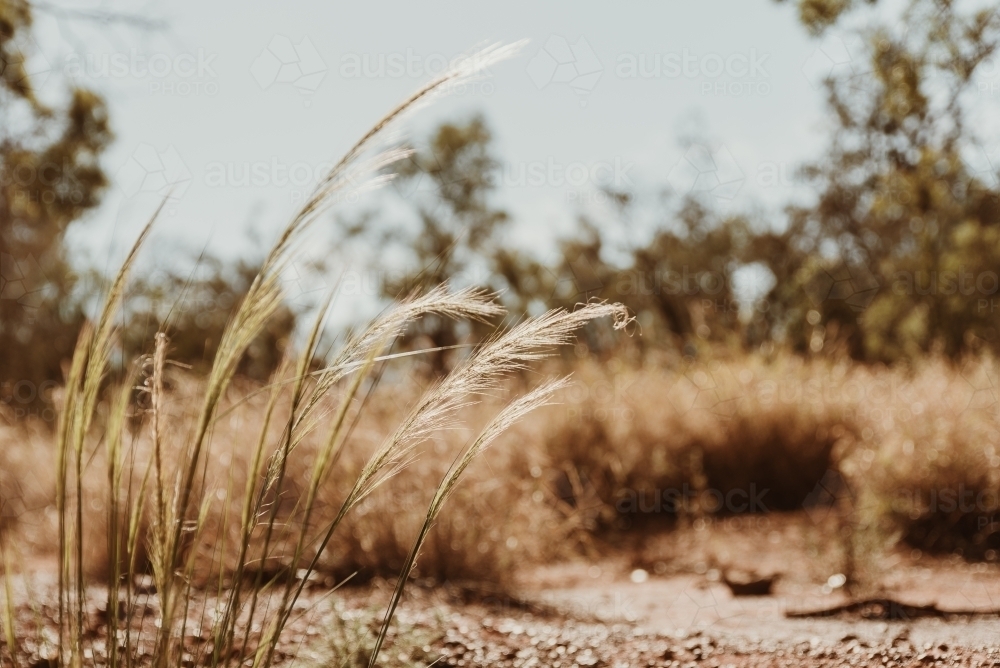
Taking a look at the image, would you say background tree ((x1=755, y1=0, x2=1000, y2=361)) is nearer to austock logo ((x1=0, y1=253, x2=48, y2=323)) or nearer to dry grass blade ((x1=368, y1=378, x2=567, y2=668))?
dry grass blade ((x1=368, y1=378, x2=567, y2=668))

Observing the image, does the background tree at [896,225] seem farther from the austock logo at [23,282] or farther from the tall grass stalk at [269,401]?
the austock logo at [23,282]

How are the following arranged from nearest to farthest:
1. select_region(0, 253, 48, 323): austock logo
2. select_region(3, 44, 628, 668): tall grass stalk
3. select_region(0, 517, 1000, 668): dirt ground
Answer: select_region(3, 44, 628, 668): tall grass stalk → select_region(0, 517, 1000, 668): dirt ground → select_region(0, 253, 48, 323): austock logo

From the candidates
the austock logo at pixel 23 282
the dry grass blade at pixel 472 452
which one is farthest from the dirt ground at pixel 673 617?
the austock logo at pixel 23 282

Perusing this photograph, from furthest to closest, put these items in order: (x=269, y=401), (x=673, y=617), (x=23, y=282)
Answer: (x=23, y=282) → (x=673, y=617) → (x=269, y=401)

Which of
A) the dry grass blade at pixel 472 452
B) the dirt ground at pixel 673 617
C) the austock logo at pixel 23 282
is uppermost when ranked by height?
the austock logo at pixel 23 282

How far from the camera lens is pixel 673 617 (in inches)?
108

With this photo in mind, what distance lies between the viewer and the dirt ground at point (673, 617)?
1.69m

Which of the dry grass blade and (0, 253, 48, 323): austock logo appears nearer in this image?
the dry grass blade

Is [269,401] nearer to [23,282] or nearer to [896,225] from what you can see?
[23,282]

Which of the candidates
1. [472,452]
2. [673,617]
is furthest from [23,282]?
[472,452]

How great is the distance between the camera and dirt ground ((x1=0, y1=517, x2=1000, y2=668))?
1.69m

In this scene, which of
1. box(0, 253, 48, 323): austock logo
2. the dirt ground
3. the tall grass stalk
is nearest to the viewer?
the tall grass stalk

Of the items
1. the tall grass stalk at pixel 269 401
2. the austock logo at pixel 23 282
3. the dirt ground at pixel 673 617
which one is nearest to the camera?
the tall grass stalk at pixel 269 401

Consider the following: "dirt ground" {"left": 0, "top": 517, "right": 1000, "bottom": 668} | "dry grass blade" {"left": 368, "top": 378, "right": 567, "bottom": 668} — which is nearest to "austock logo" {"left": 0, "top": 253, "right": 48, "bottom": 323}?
"dirt ground" {"left": 0, "top": 517, "right": 1000, "bottom": 668}
